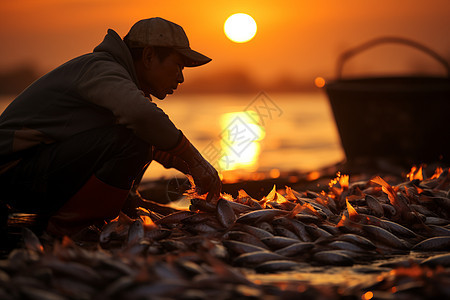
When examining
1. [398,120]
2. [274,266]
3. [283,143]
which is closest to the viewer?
[274,266]

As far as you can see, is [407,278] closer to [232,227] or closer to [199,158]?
[232,227]

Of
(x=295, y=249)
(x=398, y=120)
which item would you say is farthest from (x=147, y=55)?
(x=398, y=120)

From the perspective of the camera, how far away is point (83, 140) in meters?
3.84

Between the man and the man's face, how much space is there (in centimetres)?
7

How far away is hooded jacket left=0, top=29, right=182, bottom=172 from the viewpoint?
12.0ft

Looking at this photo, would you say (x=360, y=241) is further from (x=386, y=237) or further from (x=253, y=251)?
(x=253, y=251)

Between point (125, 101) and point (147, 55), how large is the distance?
0.62m

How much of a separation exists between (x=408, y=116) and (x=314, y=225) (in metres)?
5.10

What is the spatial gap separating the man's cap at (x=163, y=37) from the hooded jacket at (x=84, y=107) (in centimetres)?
14

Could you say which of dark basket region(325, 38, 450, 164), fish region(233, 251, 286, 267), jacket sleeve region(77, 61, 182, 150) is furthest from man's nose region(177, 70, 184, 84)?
dark basket region(325, 38, 450, 164)

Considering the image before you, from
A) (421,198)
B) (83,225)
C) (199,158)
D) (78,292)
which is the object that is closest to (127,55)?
(199,158)

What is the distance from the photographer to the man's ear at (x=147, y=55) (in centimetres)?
406

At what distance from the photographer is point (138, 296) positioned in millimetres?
2631

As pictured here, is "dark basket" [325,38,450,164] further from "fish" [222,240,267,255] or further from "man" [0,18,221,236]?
"fish" [222,240,267,255]
